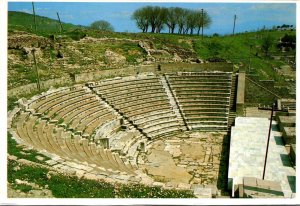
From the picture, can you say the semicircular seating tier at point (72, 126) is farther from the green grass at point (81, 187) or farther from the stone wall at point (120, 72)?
the green grass at point (81, 187)

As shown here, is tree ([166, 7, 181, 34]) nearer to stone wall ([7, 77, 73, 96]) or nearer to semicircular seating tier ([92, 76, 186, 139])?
semicircular seating tier ([92, 76, 186, 139])

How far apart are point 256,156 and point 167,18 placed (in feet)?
91.9

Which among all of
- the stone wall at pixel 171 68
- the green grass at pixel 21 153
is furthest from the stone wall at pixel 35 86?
the green grass at pixel 21 153

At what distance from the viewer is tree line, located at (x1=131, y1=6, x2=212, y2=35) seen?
4027 cm

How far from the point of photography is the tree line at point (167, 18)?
40.3 meters

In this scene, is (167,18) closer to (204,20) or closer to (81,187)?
(204,20)

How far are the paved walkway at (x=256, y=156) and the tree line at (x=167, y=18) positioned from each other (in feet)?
74.9

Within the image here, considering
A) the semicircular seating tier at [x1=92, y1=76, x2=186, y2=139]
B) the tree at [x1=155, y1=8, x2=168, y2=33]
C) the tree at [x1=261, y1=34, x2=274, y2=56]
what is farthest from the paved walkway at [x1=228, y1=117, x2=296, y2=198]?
the tree at [x1=155, y1=8, x2=168, y2=33]

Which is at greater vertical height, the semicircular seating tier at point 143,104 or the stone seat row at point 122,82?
the stone seat row at point 122,82

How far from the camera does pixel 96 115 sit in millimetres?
19000

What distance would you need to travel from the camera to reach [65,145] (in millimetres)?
14562

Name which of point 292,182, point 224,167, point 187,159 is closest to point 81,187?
point 187,159

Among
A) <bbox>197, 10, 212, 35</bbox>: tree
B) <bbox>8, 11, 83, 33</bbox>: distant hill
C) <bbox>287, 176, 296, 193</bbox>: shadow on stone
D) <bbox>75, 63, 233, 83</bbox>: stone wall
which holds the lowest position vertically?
<bbox>287, 176, 296, 193</bbox>: shadow on stone

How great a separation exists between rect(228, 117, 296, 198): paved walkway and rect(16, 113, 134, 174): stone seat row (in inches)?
178
